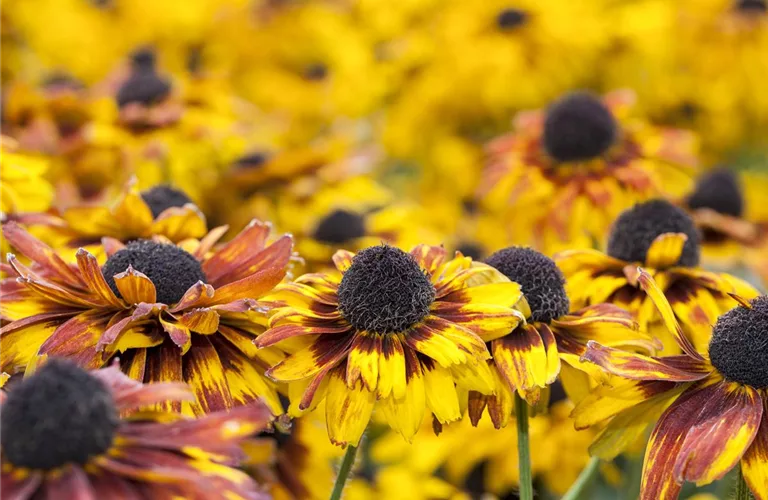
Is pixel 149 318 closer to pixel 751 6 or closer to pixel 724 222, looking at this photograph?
pixel 724 222

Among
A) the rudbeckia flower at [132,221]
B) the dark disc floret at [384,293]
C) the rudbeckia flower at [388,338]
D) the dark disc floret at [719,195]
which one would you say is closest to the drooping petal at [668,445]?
the rudbeckia flower at [388,338]

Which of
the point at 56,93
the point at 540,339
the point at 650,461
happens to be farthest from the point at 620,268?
the point at 56,93

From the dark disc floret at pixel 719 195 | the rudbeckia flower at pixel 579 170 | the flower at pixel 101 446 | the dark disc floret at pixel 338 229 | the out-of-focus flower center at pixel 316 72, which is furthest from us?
the out-of-focus flower center at pixel 316 72

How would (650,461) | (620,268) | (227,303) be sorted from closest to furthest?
(650,461) → (227,303) → (620,268)

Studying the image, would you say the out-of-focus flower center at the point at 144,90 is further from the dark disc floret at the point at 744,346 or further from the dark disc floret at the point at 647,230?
the dark disc floret at the point at 744,346

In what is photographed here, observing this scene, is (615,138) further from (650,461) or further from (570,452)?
(650,461)

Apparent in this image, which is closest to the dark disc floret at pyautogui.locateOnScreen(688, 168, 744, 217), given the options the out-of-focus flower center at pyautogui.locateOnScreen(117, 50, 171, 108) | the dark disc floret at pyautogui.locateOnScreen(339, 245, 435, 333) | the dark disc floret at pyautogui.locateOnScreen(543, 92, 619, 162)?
the dark disc floret at pyautogui.locateOnScreen(543, 92, 619, 162)

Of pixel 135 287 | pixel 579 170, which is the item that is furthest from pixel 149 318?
pixel 579 170
